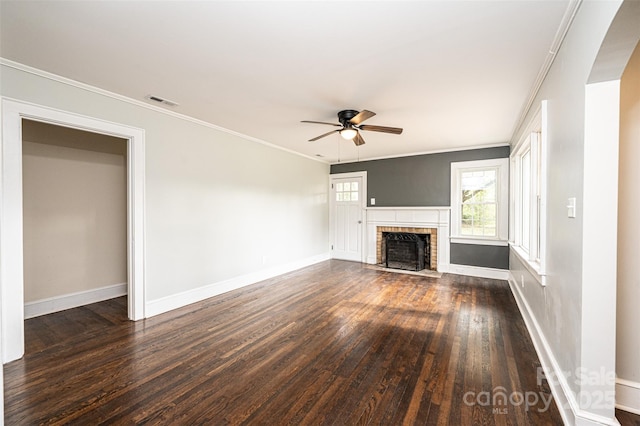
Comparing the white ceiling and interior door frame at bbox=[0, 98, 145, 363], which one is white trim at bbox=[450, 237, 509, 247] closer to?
the white ceiling

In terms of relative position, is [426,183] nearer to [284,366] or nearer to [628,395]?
[628,395]

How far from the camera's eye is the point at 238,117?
12.2 feet

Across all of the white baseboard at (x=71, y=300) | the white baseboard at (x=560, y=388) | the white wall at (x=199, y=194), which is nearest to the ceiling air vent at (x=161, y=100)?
the white wall at (x=199, y=194)

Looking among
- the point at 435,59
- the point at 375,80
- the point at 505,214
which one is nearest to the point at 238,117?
the point at 375,80

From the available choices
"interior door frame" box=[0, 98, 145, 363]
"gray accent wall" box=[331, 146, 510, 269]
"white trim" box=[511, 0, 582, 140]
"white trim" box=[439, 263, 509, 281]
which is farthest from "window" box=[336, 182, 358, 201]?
"interior door frame" box=[0, 98, 145, 363]

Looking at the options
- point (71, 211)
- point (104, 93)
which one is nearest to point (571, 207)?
point (104, 93)

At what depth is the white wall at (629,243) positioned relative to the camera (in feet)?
5.64

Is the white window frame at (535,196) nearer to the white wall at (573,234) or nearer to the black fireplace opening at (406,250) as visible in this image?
the white wall at (573,234)

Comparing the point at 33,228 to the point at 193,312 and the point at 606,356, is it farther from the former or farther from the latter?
the point at 606,356

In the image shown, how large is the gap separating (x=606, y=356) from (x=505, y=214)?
4.06 m

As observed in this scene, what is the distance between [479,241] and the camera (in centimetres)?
529

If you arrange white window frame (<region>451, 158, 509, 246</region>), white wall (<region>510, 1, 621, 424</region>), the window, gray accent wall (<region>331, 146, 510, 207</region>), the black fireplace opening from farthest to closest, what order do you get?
the window, the black fireplace opening, gray accent wall (<region>331, 146, 510, 207</region>), white window frame (<region>451, 158, 509, 246</region>), white wall (<region>510, 1, 621, 424</region>)

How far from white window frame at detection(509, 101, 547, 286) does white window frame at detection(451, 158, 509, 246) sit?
69 centimetres

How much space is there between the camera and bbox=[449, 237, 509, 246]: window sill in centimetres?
510
